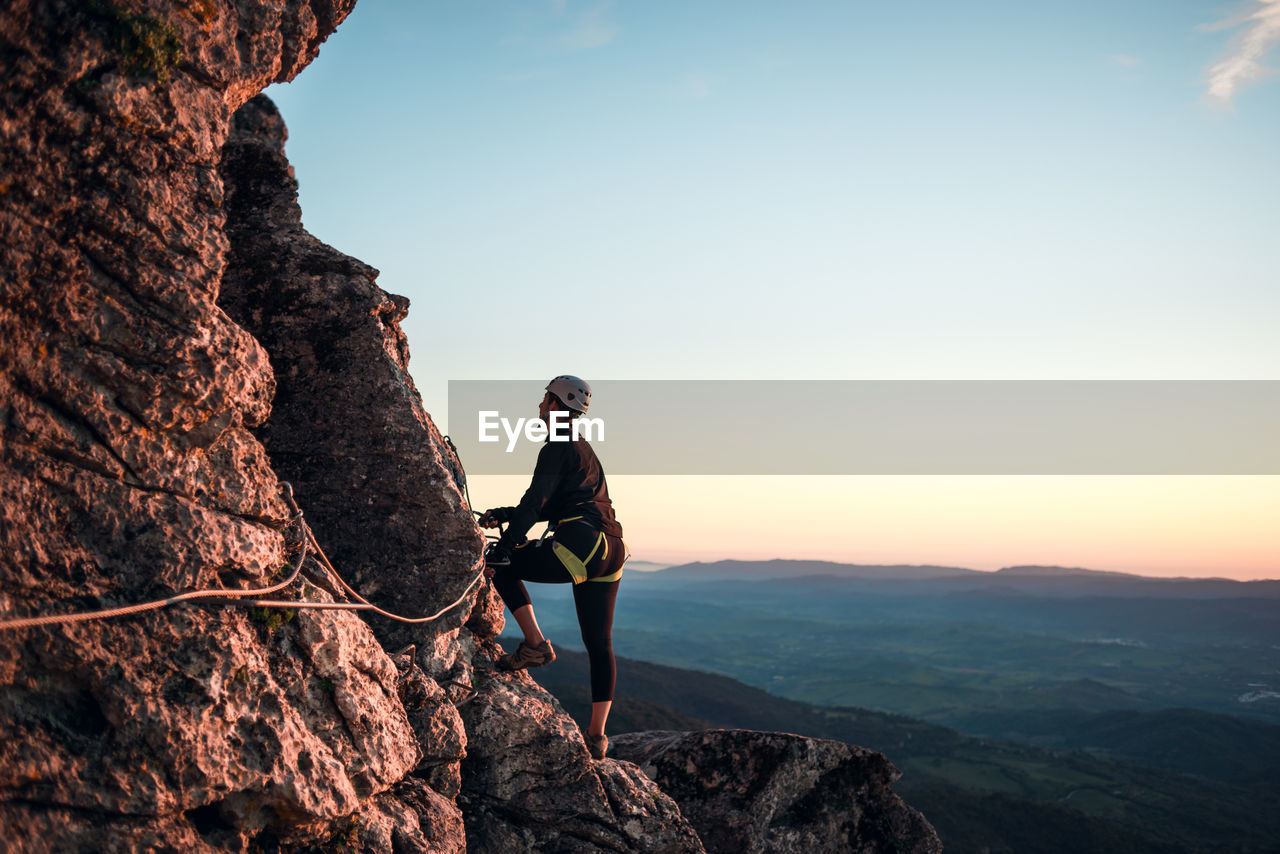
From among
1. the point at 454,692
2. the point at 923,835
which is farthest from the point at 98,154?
the point at 923,835

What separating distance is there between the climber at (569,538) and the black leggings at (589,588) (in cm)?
1

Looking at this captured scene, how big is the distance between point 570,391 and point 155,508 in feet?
15.4

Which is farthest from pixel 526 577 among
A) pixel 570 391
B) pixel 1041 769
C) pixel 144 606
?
pixel 1041 769

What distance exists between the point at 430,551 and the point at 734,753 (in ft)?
23.9

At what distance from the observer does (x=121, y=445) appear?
19.4 ft

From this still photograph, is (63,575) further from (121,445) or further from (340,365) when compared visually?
(340,365)

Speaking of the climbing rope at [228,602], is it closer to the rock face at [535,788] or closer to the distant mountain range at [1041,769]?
the rock face at [535,788]

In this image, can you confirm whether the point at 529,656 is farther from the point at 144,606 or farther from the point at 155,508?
the point at 144,606

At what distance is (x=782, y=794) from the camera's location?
1406cm

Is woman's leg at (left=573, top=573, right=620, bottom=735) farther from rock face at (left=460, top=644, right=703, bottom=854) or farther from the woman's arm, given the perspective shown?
the woman's arm

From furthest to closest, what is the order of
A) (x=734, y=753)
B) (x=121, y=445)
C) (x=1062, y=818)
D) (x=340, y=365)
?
(x=1062, y=818) < (x=734, y=753) < (x=340, y=365) < (x=121, y=445)

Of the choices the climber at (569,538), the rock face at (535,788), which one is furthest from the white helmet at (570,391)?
the rock face at (535,788)

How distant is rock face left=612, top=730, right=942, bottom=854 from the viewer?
536 inches

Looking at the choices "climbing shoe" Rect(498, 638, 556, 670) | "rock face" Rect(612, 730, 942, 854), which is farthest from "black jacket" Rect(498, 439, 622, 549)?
"rock face" Rect(612, 730, 942, 854)
